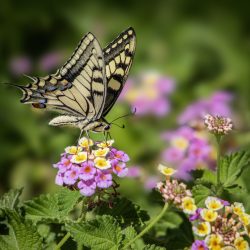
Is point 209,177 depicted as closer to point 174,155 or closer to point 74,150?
point 74,150

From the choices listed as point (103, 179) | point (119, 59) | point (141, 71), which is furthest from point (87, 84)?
point (141, 71)

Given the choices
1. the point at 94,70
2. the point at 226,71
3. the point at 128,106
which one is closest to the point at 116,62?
the point at 94,70

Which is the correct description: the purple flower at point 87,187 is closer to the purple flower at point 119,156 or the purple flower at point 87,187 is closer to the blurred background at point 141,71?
the purple flower at point 119,156

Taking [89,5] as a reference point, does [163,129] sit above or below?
below

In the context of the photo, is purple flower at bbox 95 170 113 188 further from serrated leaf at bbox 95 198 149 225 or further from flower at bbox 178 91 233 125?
flower at bbox 178 91 233 125

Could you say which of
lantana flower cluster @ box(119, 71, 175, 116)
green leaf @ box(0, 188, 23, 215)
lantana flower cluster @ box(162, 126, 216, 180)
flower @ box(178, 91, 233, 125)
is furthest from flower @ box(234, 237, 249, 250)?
lantana flower cluster @ box(119, 71, 175, 116)

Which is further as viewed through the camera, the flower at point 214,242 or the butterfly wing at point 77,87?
the butterfly wing at point 77,87

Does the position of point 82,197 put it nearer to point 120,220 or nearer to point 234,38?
point 120,220

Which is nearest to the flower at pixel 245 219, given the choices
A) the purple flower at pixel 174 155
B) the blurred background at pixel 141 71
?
the purple flower at pixel 174 155
